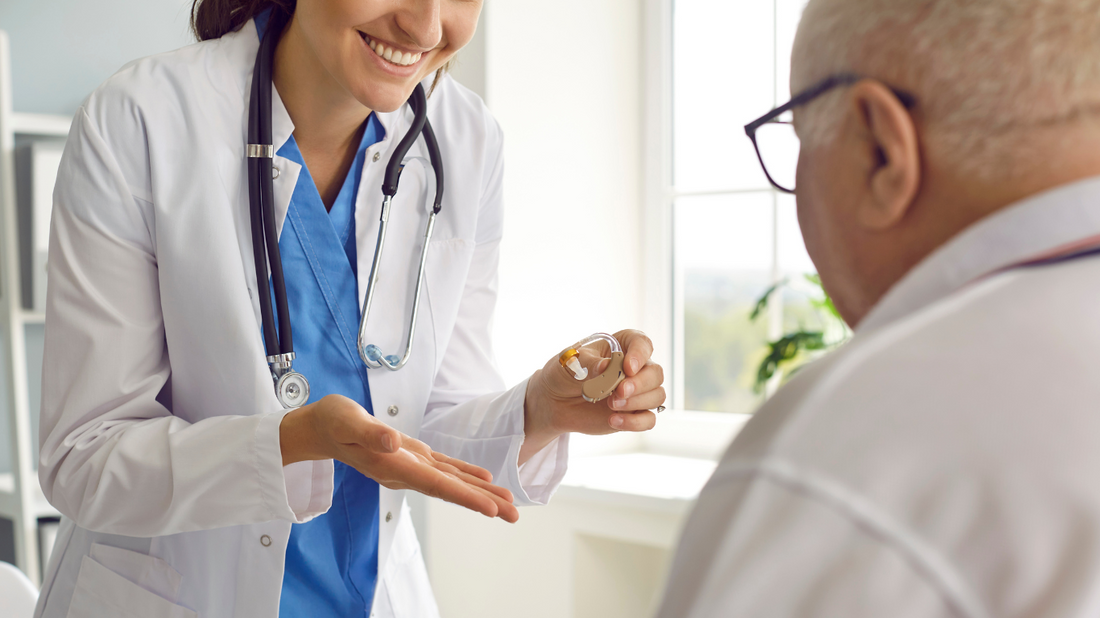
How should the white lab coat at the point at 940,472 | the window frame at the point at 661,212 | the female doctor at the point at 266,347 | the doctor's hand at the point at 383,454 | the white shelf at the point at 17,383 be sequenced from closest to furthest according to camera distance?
the white lab coat at the point at 940,472 → the doctor's hand at the point at 383,454 → the female doctor at the point at 266,347 → the white shelf at the point at 17,383 → the window frame at the point at 661,212

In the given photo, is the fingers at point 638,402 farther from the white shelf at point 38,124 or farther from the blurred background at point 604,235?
the white shelf at point 38,124

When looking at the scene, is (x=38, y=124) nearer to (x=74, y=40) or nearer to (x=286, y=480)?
(x=74, y=40)

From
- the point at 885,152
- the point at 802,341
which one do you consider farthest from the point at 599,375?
the point at 802,341

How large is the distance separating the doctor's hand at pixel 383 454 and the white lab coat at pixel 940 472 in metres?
0.46

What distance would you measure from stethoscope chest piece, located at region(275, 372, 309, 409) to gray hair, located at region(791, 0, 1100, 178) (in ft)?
2.64

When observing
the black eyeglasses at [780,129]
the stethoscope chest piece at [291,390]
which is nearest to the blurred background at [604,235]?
the stethoscope chest piece at [291,390]

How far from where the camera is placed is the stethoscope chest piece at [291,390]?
1049 millimetres

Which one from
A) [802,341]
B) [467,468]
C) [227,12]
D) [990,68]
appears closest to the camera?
[990,68]

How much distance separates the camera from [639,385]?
1068 mm

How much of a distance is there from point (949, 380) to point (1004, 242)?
0.09m

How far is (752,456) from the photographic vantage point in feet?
1.26

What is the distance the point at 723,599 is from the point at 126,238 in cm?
87

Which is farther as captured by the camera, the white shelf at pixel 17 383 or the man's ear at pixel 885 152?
the white shelf at pixel 17 383

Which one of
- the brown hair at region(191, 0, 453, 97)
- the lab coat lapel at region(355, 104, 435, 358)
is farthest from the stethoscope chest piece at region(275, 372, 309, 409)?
the brown hair at region(191, 0, 453, 97)
